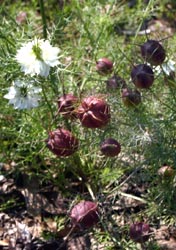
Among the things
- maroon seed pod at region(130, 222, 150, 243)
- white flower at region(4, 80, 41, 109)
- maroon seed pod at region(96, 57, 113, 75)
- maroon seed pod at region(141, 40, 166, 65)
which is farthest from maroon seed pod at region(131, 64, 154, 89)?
maroon seed pod at region(130, 222, 150, 243)

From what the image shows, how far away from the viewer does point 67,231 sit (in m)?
2.42

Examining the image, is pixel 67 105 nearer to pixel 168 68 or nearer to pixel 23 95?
pixel 23 95

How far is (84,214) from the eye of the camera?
2.14 meters

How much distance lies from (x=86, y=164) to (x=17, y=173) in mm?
316

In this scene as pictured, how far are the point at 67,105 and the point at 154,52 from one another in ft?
1.24

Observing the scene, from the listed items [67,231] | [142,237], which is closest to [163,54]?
[142,237]

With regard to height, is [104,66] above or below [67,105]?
above

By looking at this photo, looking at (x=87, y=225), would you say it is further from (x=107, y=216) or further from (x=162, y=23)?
(x=162, y=23)

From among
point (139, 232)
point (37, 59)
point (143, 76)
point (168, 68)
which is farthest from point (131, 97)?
point (139, 232)

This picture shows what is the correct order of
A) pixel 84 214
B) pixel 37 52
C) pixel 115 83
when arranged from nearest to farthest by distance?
pixel 37 52
pixel 84 214
pixel 115 83

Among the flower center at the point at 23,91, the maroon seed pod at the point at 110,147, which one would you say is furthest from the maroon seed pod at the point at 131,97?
the flower center at the point at 23,91

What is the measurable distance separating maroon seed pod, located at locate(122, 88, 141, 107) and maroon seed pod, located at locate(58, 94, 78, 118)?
7.2 inches

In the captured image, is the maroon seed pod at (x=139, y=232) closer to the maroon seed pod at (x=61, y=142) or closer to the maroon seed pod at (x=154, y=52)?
the maroon seed pod at (x=61, y=142)

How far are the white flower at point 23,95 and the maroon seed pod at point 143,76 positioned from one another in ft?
1.28
